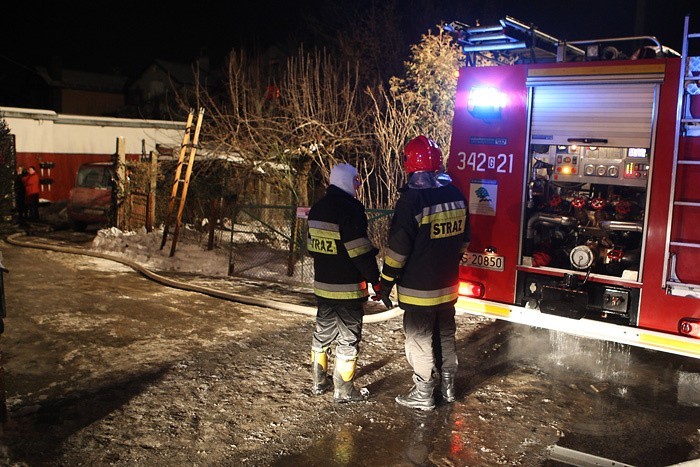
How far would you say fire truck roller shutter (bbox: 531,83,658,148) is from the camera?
5.25 meters

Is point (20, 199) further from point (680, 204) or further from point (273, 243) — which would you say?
point (680, 204)

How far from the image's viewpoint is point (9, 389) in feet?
17.1

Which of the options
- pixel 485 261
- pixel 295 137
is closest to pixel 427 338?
pixel 485 261

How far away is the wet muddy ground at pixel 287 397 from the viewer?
14.5 ft

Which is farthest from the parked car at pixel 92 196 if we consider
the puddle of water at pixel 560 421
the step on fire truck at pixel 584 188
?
the puddle of water at pixel 560 421

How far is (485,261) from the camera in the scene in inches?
238

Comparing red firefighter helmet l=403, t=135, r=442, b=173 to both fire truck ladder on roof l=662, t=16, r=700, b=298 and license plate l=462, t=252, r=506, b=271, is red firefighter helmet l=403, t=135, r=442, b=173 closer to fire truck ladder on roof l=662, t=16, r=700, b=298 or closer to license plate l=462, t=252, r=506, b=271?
license plate l=462, t=252, r=506, b=271

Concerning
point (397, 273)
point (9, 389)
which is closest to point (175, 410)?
point (9, 389)

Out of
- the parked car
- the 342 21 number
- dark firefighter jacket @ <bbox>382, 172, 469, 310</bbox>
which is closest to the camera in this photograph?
dark firefighter jacket @ <bbox>382, 172, 469, 310</bbox>

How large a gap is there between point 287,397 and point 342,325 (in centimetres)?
76

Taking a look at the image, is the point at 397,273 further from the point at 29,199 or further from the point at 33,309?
the point at 29,199

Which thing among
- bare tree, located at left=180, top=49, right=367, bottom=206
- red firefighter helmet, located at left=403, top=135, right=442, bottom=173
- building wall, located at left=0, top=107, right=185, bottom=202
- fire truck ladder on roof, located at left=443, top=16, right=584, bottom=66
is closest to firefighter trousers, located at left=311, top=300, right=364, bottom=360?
red firefighter helmet, located at left=403, top=135, right=442, bottom=173

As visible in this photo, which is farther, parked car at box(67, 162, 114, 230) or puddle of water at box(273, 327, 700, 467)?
parked car at box(67, 162, 114, 230)

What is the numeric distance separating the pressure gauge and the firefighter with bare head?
179 cm
